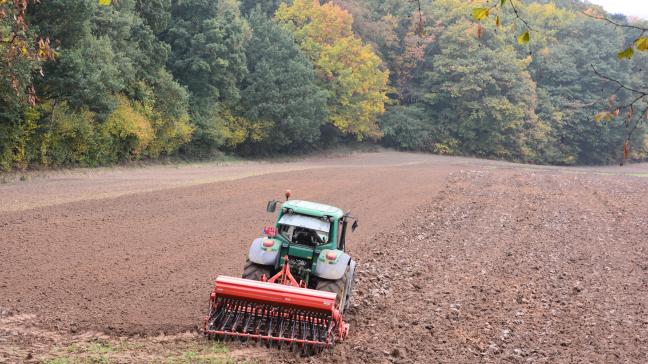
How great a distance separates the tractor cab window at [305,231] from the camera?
910 centimetres

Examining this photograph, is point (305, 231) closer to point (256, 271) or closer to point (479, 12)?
point (256, 271)

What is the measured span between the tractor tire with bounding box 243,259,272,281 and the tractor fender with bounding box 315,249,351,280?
2.35 feet

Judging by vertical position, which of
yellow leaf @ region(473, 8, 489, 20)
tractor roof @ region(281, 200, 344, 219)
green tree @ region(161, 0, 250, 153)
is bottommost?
tractor roof @ region(281, 200, 344, 219)

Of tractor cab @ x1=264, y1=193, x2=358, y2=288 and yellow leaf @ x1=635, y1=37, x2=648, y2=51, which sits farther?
tractor cab @ x1=264, y1=193, x2=358, y2=288

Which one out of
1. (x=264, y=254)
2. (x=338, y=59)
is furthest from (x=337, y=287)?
(x=338, y=59)

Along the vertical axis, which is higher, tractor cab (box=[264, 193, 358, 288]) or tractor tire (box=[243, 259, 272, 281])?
tractor cab (box=[264, 193, 358, 288])

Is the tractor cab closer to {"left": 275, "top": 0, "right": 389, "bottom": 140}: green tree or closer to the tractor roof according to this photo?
the tractor roof

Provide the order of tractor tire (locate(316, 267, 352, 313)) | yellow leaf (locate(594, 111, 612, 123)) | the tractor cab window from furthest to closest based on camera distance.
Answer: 1. the tractor cab window
2. tractor tire (locate(316, 267, 352, 313))
3. yellow leaf (locate(594, 111, 612, 123))

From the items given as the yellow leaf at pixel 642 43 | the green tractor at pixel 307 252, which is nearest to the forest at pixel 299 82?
the yellow leaf at pixel 642 43

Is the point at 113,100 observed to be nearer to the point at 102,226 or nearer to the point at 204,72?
the point at 204,72

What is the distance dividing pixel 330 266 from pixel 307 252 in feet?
1.67

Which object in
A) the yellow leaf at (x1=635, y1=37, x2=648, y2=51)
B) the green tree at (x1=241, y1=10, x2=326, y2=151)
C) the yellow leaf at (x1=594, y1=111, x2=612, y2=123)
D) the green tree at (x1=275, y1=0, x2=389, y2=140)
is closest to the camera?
the yellow leaf at (x1=635, y1=37, x2=648, y2=51)

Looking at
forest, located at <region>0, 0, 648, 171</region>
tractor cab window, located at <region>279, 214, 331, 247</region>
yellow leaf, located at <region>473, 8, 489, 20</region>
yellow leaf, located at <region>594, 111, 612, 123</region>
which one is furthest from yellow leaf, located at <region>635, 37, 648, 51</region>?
tractor cab window, located at <region>279, 214, 331, 247</region>

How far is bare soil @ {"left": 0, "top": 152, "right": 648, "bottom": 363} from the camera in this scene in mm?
8156
